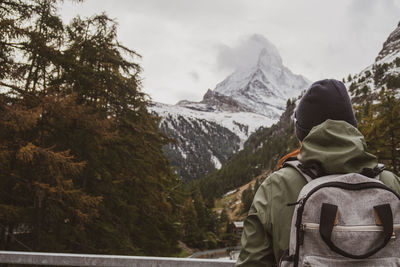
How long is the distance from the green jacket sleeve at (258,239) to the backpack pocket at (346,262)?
215 millimetres

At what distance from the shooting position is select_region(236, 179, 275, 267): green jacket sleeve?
1.53 meters

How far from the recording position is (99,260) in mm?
3158

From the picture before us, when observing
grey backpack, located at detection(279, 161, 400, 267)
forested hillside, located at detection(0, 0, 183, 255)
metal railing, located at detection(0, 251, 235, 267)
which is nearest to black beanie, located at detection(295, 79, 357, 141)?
grey backpack, located at detection(279, 161, 400, 267)

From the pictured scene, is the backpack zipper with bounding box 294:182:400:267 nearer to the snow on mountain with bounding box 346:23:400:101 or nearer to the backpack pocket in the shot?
the backpack pocket

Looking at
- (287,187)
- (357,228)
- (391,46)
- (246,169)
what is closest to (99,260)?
(287,187)

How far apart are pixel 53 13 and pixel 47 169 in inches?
168

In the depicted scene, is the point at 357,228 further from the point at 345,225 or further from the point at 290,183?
the point at 290,183

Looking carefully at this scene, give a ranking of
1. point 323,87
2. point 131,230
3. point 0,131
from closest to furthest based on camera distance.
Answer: point 323,87
point 0,131
point 131,230

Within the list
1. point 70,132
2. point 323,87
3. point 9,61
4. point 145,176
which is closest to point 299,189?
point 323,87

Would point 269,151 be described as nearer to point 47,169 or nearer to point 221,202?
point 221,202

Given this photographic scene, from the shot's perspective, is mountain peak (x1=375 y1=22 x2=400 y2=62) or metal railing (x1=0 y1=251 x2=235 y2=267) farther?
mountain peak (x1=375 y1=22 x2=400 y2=62)

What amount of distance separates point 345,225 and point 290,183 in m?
0.30

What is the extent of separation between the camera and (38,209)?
892 centimetres

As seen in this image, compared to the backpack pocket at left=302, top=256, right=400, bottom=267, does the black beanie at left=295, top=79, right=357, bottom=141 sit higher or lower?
higher
